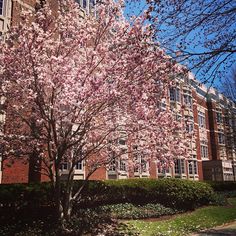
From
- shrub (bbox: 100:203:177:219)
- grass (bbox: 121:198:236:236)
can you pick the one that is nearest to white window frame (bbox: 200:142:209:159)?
grass (bbox: 121:198:236:236)

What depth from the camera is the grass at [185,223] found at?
1153 centimetres

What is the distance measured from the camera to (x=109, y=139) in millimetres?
13250

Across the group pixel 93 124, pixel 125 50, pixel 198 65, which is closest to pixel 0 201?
pixel 93 124

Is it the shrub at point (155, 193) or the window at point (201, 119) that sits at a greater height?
the window at point (201, 119)

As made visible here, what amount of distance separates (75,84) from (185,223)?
788cm

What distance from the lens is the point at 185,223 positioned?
13523 millimetres

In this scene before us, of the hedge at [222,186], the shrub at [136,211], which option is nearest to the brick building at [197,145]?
the shrub at [136,211]

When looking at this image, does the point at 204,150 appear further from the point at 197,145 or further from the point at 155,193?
the point at 155,193

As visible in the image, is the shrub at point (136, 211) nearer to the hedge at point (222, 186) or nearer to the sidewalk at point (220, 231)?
the sidewalk at point (220, 231)

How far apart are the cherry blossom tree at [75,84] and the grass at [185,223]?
112 inches

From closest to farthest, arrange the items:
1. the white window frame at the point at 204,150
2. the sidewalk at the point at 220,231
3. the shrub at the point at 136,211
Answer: the sidewalk at the point at 220,231 → the shrub at the point at 136,211 → the white window frame at the point at 204,150

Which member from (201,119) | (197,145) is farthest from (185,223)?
(201,119)

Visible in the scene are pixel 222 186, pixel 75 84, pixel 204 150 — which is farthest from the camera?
pixel 204 150

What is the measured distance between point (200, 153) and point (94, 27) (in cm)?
3252
